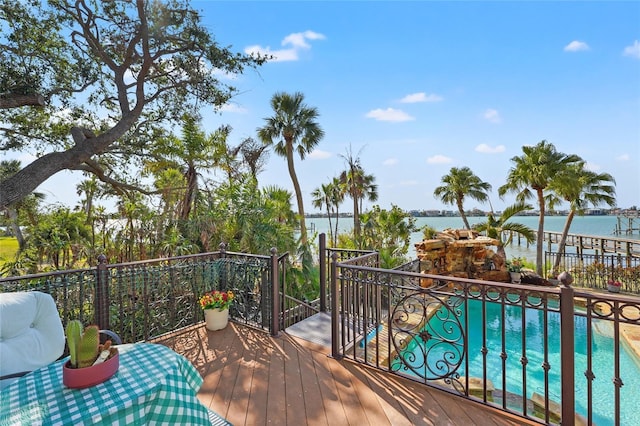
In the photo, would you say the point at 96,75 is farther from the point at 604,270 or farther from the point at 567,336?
the point at 604,270

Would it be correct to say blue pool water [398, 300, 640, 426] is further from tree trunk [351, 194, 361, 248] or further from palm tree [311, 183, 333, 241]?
palm tree [311, 183, 333, 241]

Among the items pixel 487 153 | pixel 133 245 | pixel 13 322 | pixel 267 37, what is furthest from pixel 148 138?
pixel 487 153

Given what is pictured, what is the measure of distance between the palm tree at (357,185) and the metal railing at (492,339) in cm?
634

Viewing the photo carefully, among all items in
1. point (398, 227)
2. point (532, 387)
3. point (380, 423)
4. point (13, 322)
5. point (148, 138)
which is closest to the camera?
point (13, 322)

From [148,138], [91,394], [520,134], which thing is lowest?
[91,394]

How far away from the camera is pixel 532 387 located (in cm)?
421

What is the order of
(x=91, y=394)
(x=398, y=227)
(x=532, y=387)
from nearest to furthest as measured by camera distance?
(x=91, y=394) < (x=532, y=387) < (x=398, y=227)

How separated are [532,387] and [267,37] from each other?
25.8 ft

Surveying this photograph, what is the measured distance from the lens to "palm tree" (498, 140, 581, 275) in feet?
33.4

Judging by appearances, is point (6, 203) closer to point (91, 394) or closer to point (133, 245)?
point (133, 245)

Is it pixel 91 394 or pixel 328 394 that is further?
pixel 328 394

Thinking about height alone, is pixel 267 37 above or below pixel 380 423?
above

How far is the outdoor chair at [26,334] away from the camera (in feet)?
5.57

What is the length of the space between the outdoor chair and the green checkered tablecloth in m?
0.53
